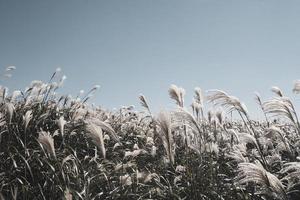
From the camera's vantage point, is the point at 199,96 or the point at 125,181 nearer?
the point at 125,181

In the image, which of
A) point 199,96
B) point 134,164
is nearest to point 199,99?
point 199,96

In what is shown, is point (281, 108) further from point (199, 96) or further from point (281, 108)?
point (199, 96)

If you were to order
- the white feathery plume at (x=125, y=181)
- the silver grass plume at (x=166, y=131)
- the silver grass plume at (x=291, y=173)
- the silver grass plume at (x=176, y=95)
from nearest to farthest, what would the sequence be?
the silver grass plume at (x=291, y=173)
the silver grass plume at (x=166, y=131)
the white feathery plume at (x=125, y=181)
the silver grass plume at (x=176, y=95)

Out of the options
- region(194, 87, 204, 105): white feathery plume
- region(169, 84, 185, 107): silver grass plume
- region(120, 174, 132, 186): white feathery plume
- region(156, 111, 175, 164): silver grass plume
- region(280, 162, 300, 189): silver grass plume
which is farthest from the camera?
region(194, 87, 204, 105): white feathery plume

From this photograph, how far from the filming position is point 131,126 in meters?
7.12

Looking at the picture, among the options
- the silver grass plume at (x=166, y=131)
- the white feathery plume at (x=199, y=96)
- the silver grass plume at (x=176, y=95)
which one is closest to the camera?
the silver grass plume at (x=166, y=131)

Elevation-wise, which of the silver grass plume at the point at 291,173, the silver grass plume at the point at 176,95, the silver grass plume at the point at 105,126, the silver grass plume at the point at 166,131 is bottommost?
the silver grass plume at the point at 291,173

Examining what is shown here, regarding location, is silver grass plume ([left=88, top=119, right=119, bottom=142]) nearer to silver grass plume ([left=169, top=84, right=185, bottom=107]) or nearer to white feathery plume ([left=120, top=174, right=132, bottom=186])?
white feathery plume ([left=120, top=174, right=132, bottom=186])

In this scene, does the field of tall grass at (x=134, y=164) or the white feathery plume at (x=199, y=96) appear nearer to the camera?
the field of tall grass at (x=134, y=164)

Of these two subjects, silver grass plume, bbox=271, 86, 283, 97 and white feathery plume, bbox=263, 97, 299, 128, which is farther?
silver grass plume, bbox=271, 86, 283, 97

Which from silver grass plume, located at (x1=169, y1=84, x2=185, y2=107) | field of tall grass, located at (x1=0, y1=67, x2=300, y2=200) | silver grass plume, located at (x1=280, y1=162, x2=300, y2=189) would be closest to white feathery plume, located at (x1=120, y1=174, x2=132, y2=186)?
field of tall grass, located at (x1=0, y1=67, x2=300, y2=200)

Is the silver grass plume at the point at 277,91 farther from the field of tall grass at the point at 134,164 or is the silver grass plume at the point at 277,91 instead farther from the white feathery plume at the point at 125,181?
the white feathery plume at the point at 125,181

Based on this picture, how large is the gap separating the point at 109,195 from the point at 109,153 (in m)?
1.63

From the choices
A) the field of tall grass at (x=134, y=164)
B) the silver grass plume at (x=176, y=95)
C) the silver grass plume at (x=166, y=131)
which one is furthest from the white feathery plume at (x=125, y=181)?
the silver grass plume at (x=176, y=95)
